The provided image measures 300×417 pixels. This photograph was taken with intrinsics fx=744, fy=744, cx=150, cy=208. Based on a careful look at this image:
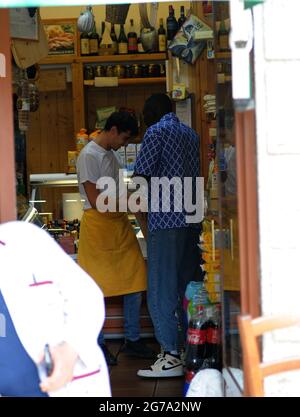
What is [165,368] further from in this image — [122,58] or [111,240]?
[122,58]

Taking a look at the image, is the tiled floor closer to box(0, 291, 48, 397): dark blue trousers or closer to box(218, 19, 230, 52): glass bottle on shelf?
box(0, 291, 48, 397): dark blue trousers

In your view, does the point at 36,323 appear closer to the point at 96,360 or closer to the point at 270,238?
the point at 96,360

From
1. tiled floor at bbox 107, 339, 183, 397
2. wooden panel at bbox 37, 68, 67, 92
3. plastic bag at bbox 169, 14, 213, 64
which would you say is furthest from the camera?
wooden panel at bbox 37, 68, 67, 92

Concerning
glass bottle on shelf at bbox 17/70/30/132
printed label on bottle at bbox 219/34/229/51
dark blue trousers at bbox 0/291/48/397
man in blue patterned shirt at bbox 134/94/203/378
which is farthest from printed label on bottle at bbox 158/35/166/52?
dark blue trousers at bbox 0/291/48/397

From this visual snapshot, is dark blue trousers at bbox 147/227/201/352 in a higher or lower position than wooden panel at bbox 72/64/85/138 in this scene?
lower

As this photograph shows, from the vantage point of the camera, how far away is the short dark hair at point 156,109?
473 centimetres

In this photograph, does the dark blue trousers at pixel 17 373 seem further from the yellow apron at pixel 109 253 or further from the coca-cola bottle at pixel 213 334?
the yellow apron at pixel 109 253

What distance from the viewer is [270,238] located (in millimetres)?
2756

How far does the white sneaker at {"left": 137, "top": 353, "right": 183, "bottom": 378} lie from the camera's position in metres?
4.61

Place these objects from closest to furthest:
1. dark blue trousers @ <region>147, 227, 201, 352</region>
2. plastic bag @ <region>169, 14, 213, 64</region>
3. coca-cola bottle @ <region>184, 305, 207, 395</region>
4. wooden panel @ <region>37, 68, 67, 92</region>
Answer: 1. coca-cola bottle @ <region>184, 305, 207, 395</region>
2. dark blue trousers @ <region>147, 227, 201, 352</region>
3. plastic bag @ <region>169, 14, 213, 64</region>
4. wooden panel @ <region>37, 68, 67, 92</region>

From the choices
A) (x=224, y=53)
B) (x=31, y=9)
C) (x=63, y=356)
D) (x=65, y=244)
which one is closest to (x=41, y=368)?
(x=63, y=356)

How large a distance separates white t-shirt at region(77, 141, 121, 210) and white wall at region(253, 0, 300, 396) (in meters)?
2.36
